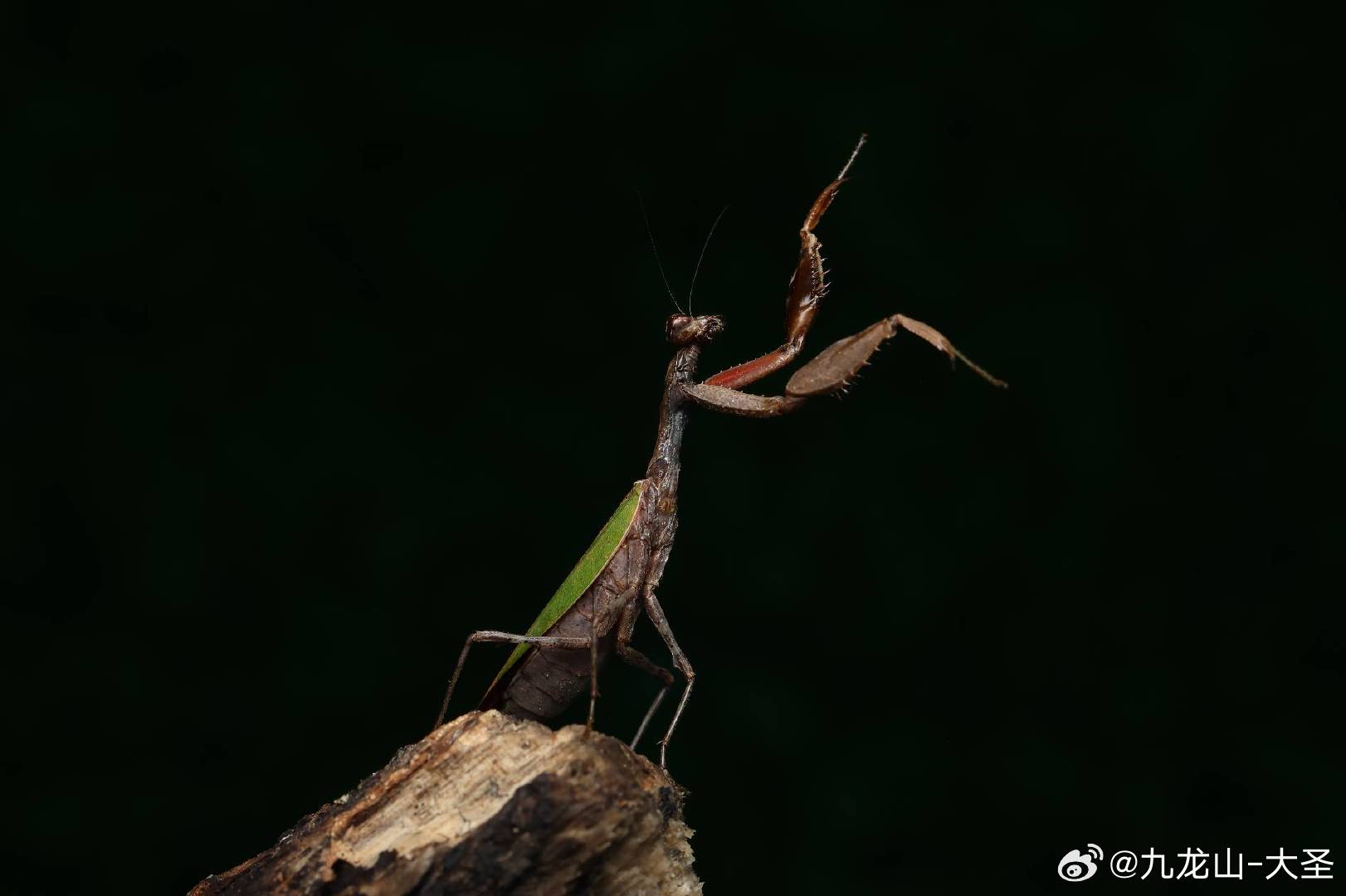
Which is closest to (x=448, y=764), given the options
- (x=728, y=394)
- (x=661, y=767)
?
(x=661, y=767)

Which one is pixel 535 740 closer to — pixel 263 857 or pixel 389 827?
pixel 389 827

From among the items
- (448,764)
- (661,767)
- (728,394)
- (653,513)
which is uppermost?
(728,394)

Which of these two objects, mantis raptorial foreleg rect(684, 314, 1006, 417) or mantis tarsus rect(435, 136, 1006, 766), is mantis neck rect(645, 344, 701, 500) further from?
mantis raptorial foreleg rect(684, 314, 1006, 417)

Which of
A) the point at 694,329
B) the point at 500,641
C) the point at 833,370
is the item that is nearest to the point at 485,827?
the point at 500,641

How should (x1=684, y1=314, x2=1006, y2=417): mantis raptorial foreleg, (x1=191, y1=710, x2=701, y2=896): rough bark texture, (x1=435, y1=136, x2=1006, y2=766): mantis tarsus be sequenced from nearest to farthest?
1. (x1=191, y1=710, x2=701, y2=896): rough bark texture
2. (x1=684, y1=314, x2=1006, y2=417): mantis raptorial foreleg
3. (x1=435, y1=136, x2=1006, y2=766): mantis tarsus

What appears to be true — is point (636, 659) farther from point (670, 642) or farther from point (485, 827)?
point (485, 827)

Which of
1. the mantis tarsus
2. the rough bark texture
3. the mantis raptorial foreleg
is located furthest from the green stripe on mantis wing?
the rough bark texture
